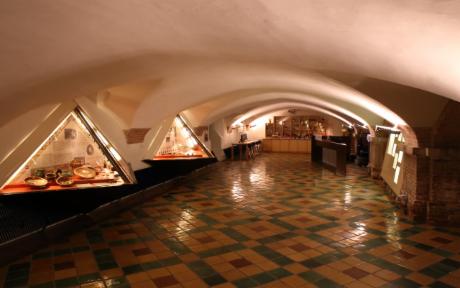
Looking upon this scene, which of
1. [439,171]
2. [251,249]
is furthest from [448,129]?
[251,249]

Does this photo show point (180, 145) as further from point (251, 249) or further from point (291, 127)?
point (291, 127)

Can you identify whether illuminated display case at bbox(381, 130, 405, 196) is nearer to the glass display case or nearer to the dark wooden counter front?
the dark wooden counter front

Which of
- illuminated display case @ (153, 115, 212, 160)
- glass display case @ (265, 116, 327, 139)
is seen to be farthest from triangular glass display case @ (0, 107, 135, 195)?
glass display case @ (265, 116, 327, 139)

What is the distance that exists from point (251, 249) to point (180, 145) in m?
7.31

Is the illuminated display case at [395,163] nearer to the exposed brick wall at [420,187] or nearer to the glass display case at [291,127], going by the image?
the exposed brick wall at [420,187]

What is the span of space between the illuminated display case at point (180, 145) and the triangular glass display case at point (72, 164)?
11.9 feet

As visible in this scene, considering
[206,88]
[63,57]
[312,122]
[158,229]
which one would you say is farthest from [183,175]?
[312,122]

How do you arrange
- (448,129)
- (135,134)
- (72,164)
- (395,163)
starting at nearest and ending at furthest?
1. (448,129)
2. (72,164)
3. (395,163)
4. (135,134)

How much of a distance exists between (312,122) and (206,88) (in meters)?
15.7

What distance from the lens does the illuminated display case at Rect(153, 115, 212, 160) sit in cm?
1070

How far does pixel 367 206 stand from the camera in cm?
753

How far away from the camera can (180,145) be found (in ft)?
38.8

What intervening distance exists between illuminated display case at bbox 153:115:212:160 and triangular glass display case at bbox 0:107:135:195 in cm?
361

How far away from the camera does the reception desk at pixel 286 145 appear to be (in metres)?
21.4
